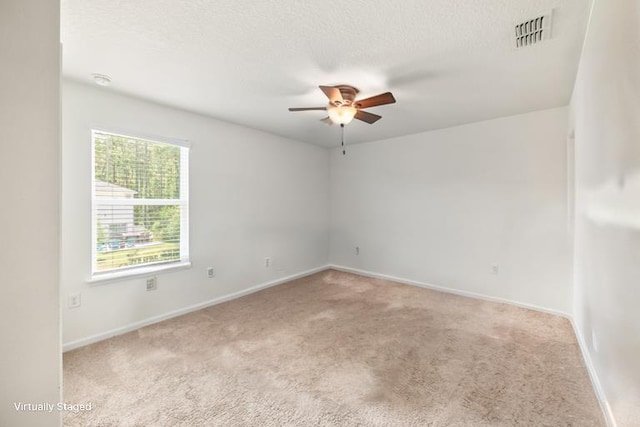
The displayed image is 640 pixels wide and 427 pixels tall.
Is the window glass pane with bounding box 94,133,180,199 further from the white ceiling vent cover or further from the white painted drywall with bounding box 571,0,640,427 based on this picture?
the white painted drywall with bounding box 571,0,640,427

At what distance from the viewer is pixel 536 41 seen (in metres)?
1.83

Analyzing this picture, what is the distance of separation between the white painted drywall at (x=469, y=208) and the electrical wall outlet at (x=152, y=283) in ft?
10.3

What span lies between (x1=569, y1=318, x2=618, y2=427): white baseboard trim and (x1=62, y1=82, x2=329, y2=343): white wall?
3564 millimetres

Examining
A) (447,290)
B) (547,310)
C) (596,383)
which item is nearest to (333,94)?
(596,383)

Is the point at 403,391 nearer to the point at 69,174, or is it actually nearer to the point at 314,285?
the point at 314,285

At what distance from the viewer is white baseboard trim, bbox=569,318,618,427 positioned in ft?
5.14

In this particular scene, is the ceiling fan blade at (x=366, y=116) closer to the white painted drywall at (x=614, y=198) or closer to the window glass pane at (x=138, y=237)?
the white painted drywall at (x=614, y=198)

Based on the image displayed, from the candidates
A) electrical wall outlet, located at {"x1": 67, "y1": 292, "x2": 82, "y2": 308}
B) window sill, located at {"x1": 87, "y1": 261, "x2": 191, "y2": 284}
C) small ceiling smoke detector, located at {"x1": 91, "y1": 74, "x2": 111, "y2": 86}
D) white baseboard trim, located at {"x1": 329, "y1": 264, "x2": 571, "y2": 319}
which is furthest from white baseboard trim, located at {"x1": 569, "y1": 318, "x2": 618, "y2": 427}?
small ceiling smoke detector, located at {"x1": 91, "y1": 74, "x2": 111, "y2": 86}

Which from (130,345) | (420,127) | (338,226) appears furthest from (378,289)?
(130,345)

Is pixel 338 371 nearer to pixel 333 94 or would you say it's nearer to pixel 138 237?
pixel 333 94

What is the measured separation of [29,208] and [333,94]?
202cm

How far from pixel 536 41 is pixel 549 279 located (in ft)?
8.77

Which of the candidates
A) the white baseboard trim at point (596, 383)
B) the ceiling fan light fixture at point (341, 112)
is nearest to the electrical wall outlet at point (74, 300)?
the ceiling fan light fixture at point (341, 112)

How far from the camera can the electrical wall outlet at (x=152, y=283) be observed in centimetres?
295
